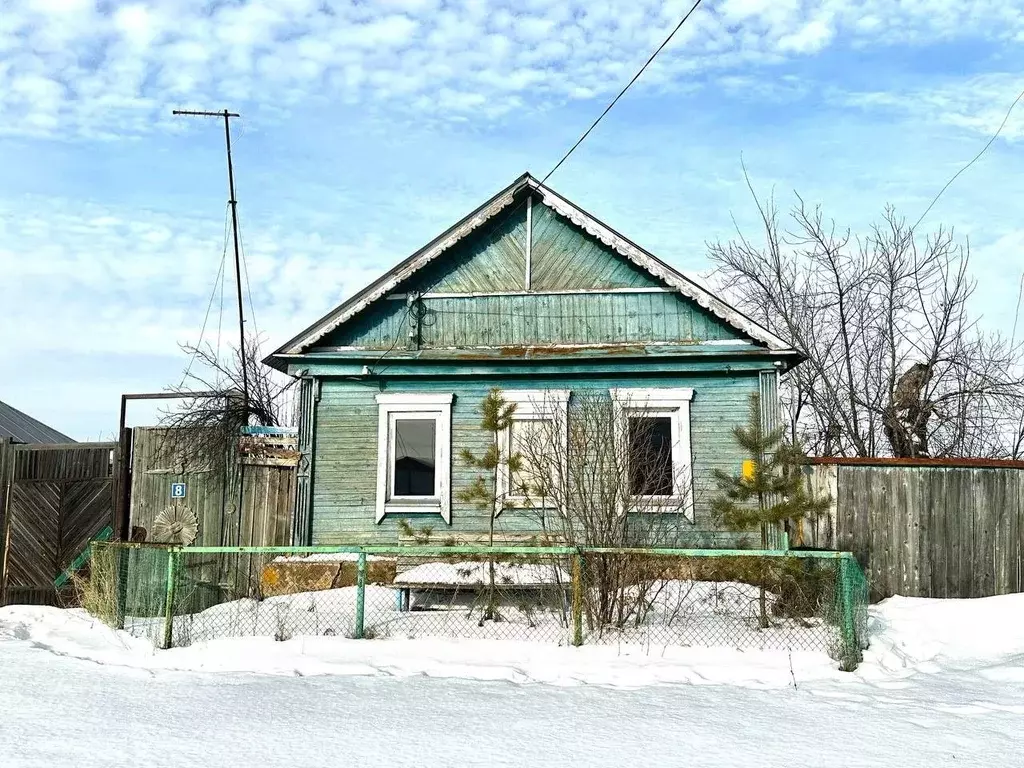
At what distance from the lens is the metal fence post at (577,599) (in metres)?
8.58

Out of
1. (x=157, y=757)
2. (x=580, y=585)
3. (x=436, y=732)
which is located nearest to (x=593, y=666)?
(x=580, y=585)

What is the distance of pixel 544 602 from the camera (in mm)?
9547

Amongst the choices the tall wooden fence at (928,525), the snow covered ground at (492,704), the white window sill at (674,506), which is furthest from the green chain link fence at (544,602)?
the tall wooden fence at (928,525)

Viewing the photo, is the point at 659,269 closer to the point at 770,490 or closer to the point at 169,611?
the point at 770,490

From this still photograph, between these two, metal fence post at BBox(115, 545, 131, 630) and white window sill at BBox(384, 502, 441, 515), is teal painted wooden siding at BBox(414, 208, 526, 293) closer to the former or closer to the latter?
white window sill at BBox(384, 502, 441, 515)

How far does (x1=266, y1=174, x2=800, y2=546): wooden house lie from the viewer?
44.4 ft

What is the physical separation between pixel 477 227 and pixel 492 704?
8.68 m

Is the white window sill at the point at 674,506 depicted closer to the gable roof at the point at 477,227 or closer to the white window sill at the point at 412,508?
the gable roof at the point at 477,227

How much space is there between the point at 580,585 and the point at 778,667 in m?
1.78

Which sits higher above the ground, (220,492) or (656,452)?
(656,452)

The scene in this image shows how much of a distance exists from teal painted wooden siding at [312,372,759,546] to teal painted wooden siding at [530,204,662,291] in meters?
1.41

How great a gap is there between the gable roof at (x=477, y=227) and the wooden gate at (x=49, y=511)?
2820 mm

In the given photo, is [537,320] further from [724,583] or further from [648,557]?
[648,557]

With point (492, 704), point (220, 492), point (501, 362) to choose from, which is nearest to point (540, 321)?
point (501, 362)
